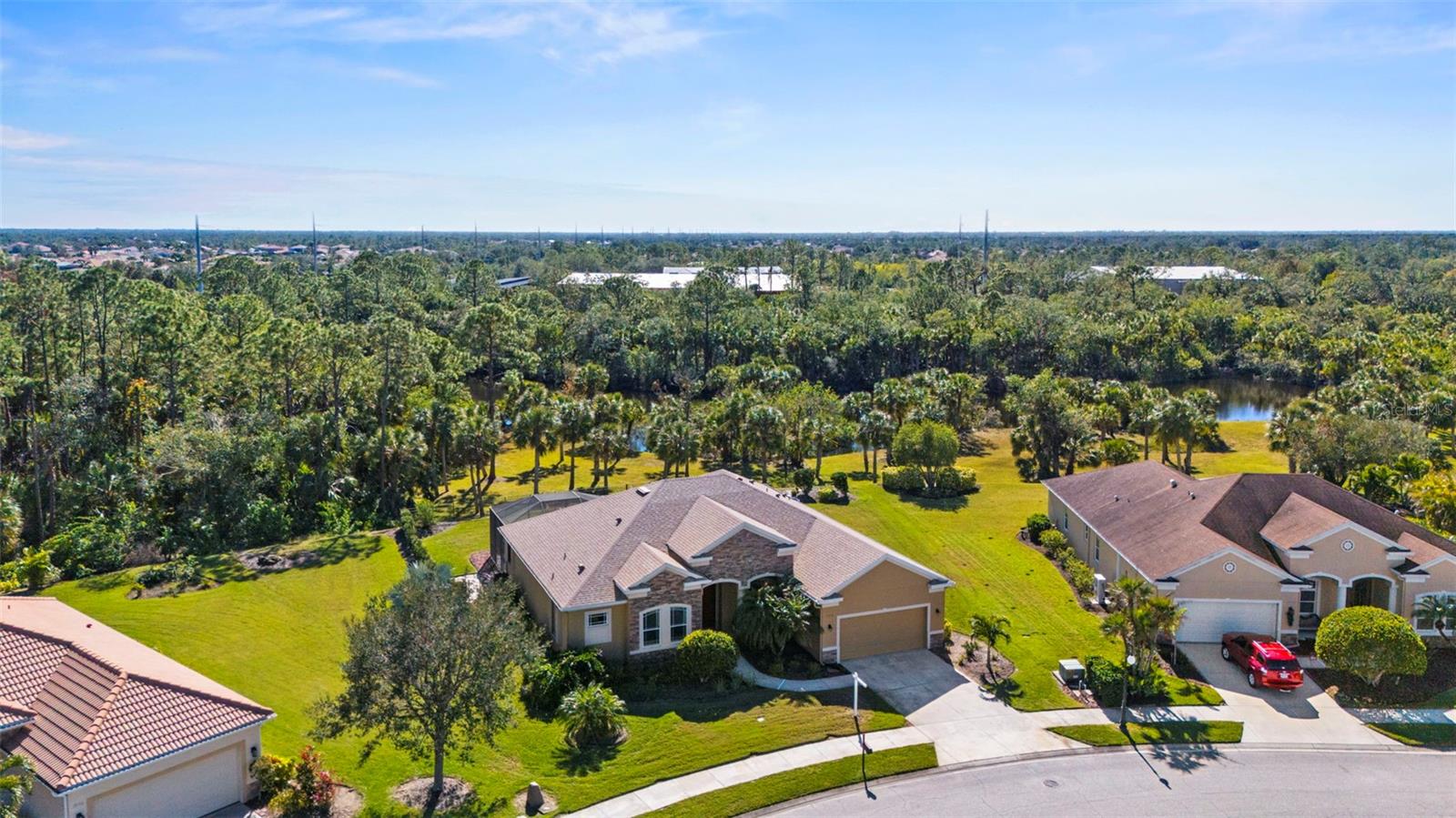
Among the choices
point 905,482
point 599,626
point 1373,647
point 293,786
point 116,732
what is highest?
point 116,732

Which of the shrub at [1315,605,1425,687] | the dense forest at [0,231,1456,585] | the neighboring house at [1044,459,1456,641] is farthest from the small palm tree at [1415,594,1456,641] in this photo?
the dense forest at [0,231,1456,585]

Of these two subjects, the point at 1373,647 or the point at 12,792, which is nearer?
the point at 12,792

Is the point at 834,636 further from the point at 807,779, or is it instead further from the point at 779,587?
the point at 807,779

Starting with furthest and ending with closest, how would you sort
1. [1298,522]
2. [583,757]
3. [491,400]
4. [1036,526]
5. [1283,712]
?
1. [491,400]
2. [1036,526]
3. [1298,522]
4. [1283,712]
5. [583,757]

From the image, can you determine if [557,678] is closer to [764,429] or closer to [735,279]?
[764,429]

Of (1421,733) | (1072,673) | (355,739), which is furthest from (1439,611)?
(355,739)

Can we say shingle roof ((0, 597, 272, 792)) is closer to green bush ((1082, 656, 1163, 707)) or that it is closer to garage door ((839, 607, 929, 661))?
garage door ((839, 607, 929, 661))

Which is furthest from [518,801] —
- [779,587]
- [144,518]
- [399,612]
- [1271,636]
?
[144,518]

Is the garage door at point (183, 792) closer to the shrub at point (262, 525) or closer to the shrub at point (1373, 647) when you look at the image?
the shrub at point (262, 525)
